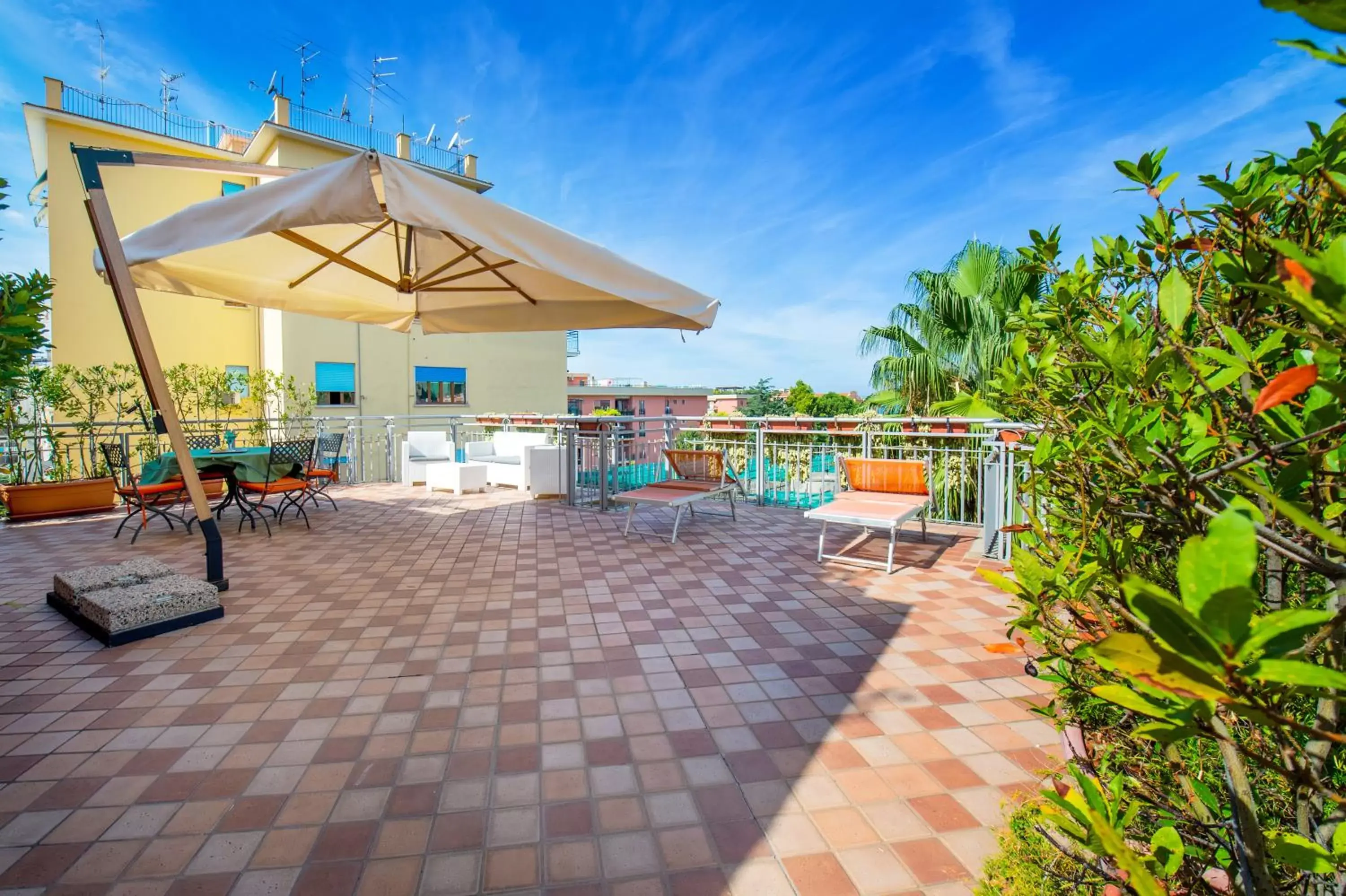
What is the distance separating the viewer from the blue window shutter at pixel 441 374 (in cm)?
1973

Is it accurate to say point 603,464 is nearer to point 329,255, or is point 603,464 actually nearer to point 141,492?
point 329,255

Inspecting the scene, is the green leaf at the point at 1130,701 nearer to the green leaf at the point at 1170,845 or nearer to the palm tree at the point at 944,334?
the green leaf at the point at 1170,845

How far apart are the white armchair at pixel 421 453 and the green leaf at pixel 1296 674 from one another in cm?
981

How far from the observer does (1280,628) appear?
41cm

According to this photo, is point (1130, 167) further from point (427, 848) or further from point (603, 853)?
point (427, 848)

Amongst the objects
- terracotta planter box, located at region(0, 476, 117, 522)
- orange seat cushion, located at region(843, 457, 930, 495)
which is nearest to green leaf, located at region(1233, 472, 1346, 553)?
orange seat cushion, located at region(843, 457, 930, 495)

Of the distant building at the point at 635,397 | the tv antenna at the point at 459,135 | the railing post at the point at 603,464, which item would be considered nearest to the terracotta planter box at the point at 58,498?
the railing post at the point at 603,464

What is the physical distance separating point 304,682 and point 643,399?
144ft

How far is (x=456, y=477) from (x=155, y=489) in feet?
11.1

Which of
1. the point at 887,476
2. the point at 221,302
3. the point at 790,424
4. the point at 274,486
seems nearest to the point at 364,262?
the point at 274,486

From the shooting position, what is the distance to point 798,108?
11.8 metres

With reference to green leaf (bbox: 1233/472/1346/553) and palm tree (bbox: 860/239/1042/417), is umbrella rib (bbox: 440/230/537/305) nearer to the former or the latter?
green leaf (bbox: 1233/472/1346/553)

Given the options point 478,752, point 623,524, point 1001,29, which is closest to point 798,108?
point 1001,29

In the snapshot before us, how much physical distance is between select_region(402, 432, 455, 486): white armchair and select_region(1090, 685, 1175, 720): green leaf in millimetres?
9674
